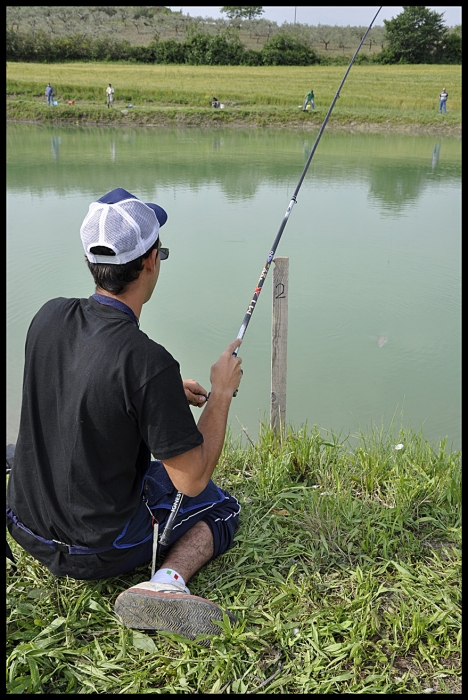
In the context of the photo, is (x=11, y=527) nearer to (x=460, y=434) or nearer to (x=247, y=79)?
(x=460, y=434)

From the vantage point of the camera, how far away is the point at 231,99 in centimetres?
2000

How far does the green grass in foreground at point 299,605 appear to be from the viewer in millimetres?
1488

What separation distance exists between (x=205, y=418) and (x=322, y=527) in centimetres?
68

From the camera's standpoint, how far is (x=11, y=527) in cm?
164

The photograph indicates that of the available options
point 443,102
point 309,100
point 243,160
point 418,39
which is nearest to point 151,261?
point 243,160

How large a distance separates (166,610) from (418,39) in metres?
37.9

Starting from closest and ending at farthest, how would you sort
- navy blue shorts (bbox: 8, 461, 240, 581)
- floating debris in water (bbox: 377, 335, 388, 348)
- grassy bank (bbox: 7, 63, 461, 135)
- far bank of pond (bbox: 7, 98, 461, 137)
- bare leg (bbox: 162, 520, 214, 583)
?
navy blue shorts (bbox: 8, 461, 240, 581) → bare leg (bbox: 162, 520, 214, 583) → floating debris in water (bbox: 377, 335, 388, 348) → far bank of pond (bbox: 7, 98, 461, 137) → grassy bank (bbox: 7, 63, 461, 135)

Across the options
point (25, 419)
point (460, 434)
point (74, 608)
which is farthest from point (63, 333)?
point (460, 434)

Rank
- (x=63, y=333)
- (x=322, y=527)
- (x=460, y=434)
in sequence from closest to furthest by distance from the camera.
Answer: (x=63, y=333), (x=322, y=527), (x=460, y=434)

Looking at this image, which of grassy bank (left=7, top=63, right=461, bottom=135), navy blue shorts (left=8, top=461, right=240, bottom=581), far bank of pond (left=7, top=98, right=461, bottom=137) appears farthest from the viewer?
grassy bank (left=7, top=63, right=461, bottom=135)

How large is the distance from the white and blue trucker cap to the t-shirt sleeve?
0.30 meters

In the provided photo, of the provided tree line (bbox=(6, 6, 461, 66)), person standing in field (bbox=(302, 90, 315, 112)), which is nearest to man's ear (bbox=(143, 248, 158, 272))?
person standing in field (bbox=(302, 90, 315, 112))

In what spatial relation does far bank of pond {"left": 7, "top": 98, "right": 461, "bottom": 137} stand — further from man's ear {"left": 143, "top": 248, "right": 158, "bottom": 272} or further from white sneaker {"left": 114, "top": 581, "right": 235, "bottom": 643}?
white sneaker {"left": 114, "top": 581, "right": 235, "bottom": 643}

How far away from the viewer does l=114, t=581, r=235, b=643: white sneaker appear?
1516 mm
